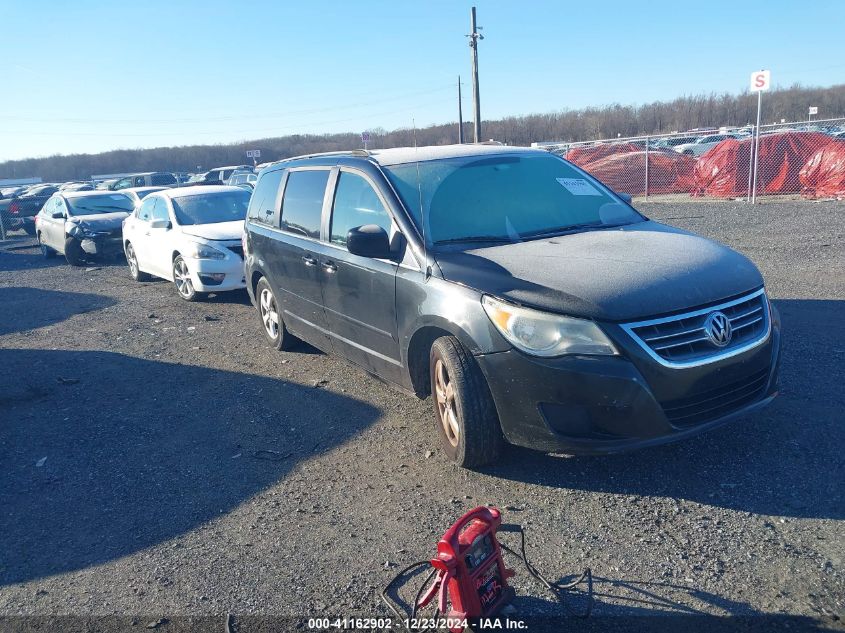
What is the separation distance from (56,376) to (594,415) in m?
5.54

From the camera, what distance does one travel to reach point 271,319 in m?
7.24

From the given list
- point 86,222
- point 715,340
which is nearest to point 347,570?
point 715,340

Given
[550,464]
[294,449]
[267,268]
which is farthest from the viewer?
[267,268]

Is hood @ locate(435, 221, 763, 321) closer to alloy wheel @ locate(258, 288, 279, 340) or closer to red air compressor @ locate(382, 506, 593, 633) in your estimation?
red air compressor @ locate(382, 506, 593, 633)

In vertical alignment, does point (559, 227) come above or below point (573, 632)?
above

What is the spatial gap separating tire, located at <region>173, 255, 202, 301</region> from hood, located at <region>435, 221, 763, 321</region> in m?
6.75

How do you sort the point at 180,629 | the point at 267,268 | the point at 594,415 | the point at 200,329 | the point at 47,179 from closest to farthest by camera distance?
the point at 180,629 < the point at 594,415 < the point at 267,268 < the point at 200,329 < the point at 47,179

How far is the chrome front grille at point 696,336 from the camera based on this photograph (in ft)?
11.8

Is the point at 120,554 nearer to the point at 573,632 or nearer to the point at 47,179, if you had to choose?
the point at 573,632

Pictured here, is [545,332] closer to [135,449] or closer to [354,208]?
[354,208]

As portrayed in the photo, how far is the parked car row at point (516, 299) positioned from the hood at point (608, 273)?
0.01 meters

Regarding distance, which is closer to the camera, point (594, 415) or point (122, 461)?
point (594, 415)

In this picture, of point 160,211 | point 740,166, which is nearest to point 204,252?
point 160,211

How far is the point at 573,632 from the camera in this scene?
282 centimetres
